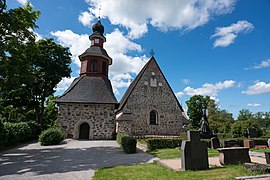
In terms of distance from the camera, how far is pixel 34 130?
20047 mm

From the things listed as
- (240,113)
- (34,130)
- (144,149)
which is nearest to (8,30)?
(144,149)

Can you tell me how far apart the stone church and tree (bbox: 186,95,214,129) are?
23.6 metres

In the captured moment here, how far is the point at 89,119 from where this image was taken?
720 inches

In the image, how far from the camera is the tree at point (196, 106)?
41656mm

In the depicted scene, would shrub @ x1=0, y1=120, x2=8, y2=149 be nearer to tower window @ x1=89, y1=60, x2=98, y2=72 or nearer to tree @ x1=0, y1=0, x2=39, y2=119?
tree @ x1=0, y1=0, x2=39, y2=119

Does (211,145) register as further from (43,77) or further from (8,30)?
(43,77)

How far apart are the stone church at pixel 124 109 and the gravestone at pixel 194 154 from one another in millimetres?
11505

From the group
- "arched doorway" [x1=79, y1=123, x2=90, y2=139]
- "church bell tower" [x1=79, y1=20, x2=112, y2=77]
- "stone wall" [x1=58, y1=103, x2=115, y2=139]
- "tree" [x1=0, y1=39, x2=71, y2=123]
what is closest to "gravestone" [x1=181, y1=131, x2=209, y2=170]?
"stone wall" [x1=58, y1=103, x2=115, y2=139]

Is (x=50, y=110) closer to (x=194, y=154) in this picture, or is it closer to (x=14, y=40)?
(x=14, y=40)

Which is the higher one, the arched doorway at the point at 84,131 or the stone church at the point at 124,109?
the stone church at the point at 124,109

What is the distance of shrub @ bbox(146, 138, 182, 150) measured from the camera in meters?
11.8

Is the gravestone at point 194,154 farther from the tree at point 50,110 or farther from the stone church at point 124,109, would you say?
the tree at point 50,110

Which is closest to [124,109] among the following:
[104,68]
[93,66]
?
[104,68]

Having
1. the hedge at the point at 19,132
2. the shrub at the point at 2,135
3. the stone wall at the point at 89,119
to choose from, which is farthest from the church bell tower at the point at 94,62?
the shrub at the point at 2,135
